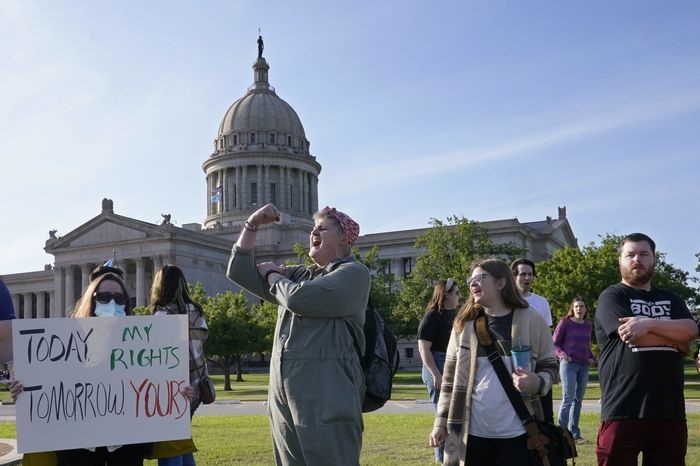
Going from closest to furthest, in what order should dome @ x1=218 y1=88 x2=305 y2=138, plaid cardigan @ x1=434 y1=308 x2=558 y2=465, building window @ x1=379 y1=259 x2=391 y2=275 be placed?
plaid cardigan @ x1=434 y1=308 x2=558 y2=465 < building window @ x1=379 y1=259 x2=391 y2=275 < dome @ x1=218 y1=88 x2=305 y2=138

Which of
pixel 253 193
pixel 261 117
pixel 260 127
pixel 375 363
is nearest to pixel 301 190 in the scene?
pixel 253 193

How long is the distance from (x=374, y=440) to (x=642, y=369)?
8186 millimetres

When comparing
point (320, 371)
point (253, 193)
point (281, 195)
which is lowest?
point (320, 371)

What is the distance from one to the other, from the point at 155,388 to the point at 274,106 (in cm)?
11563

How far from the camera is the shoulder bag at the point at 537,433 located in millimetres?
6586

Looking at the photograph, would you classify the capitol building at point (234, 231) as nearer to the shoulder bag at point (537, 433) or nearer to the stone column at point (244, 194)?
the stone column at point (244, 194)

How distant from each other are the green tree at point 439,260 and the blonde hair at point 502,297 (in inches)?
2018

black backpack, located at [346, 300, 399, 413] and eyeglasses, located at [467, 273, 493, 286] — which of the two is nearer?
black backpack, located at [346, 300, 399, 413]

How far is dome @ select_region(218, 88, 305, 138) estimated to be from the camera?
117875 mm

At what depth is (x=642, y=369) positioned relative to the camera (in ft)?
23.3

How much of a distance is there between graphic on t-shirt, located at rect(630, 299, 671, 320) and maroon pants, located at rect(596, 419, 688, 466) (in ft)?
2.71

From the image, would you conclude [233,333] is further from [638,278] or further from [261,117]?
[261,117]

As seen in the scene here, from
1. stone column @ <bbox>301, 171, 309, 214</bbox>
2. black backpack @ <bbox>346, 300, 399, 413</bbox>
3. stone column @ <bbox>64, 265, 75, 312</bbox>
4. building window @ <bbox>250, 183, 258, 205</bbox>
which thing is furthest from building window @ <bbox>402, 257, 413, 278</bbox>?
black backpack @ <bbox>346, 300, 399, 413</bbox>

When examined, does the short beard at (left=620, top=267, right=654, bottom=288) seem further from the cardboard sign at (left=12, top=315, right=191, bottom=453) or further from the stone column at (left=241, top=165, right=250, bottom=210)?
the stone column at (left=241, top=165, right=250, bottom=210)
